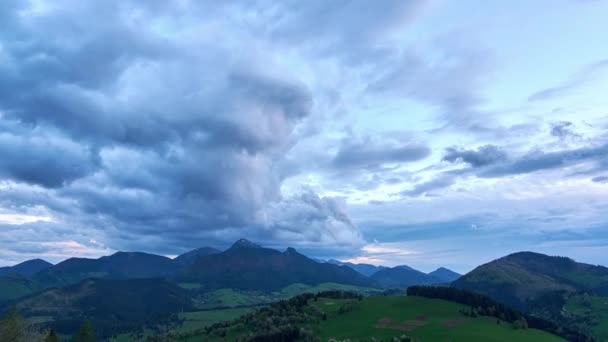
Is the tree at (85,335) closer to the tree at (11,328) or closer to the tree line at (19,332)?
the tree line at (19,332)

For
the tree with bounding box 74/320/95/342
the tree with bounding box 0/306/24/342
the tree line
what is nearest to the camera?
the tree with bounding box 0/306/24/342

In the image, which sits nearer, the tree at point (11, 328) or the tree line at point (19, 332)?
the tree at point (11, 328)

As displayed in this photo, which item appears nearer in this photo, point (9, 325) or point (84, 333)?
point (9, 325)

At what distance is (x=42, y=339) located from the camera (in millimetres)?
155375

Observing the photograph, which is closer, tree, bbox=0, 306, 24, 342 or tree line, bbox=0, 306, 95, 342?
tree, bbox=0, 306, 24, 342

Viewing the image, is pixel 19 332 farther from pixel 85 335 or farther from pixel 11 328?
pixel 85 335

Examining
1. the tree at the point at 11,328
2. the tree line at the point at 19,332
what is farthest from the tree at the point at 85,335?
the tree at the point at 11,328

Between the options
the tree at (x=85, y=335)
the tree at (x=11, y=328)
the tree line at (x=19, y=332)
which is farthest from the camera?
the tree at (x=85, y=335)

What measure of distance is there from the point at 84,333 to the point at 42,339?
49.8 feet

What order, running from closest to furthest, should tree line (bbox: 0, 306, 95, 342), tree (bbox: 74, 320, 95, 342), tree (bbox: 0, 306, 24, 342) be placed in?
→ tree (bbox: 0, 306, 24, 342) → tree line (bbox: 0, 306, 95, 342) → tree (bbox: 74, 320, 95, 342)

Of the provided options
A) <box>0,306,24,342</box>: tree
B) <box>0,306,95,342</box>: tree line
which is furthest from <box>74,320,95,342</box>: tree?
<box>0,306,24,342</box>: tree

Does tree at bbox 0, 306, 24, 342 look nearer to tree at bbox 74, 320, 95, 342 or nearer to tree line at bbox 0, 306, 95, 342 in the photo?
tree line at bbox 0, 306, 95, 342

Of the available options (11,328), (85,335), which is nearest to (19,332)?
(11,328)

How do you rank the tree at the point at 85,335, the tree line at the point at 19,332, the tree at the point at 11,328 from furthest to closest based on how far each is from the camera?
the tree at the point at 85,335 < the tree line at the point at 19,332 < the tree at the point at 11,328
